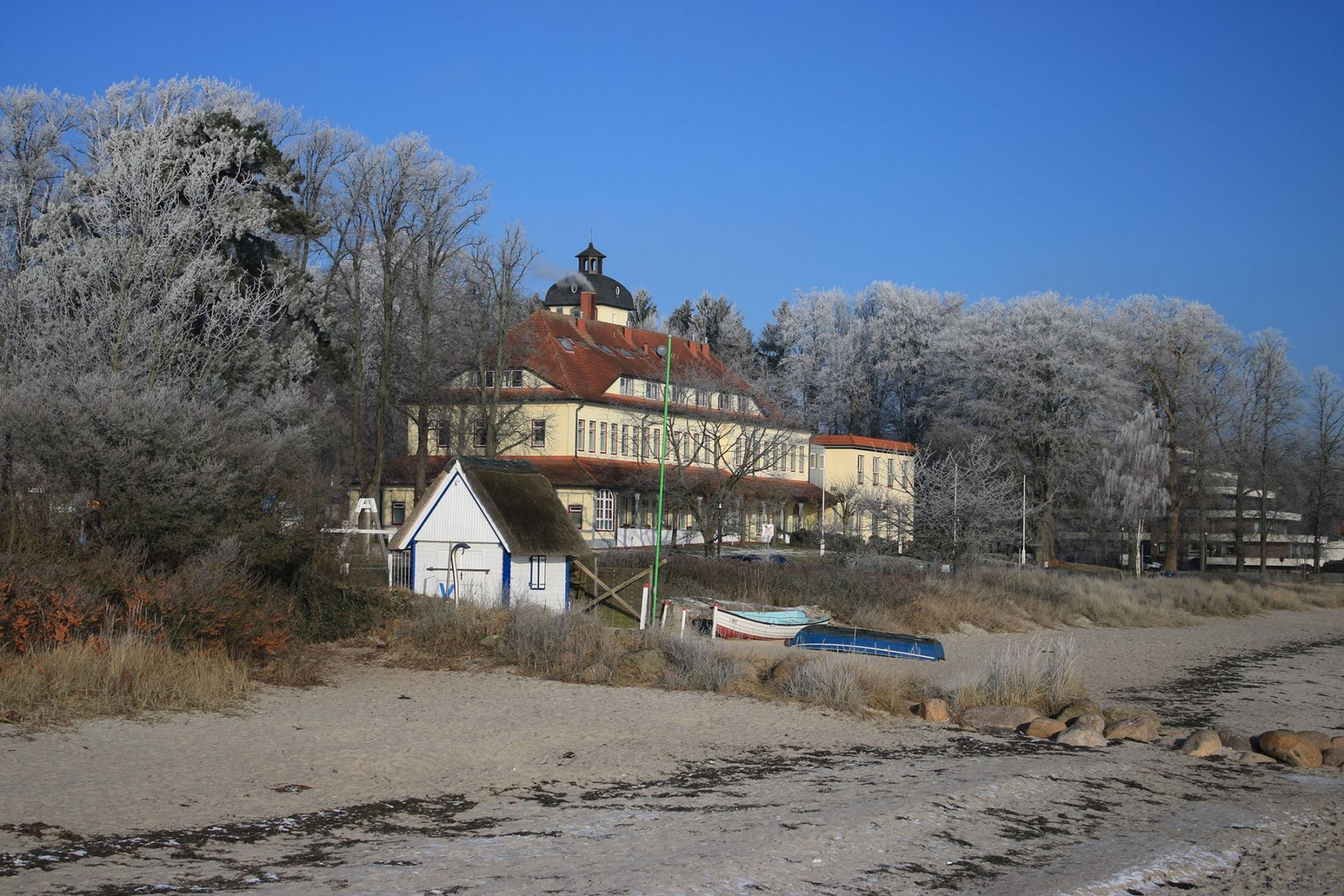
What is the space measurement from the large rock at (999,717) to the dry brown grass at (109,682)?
10768 millimetres

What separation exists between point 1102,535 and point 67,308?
54.8 meters

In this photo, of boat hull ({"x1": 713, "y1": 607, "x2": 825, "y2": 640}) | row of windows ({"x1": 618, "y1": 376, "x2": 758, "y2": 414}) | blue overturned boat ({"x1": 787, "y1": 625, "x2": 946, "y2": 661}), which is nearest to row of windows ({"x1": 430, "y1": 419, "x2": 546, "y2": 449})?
row of windows ({"x1": 618, "y1": 376, "x2": 758, "y2": 414})

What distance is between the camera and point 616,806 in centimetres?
1266

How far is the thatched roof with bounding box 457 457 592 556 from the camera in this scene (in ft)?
88.6

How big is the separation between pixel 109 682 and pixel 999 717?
41.4 ft

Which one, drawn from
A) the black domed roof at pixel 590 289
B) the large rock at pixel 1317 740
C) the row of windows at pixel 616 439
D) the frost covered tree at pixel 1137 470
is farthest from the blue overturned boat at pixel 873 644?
the black domed roof at pixel 590 289

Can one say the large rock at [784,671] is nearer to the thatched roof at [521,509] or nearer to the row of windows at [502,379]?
the thatched roof at [521,509]

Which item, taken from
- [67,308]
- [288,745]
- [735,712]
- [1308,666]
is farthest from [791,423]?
[288,745]

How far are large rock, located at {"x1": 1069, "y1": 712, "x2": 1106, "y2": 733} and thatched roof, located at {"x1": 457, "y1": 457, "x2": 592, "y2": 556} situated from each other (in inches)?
500

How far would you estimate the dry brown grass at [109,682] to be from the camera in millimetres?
15312

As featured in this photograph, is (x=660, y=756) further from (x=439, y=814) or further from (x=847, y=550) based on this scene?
(x=847, y=550)

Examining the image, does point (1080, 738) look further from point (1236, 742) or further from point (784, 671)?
point (784, 671)

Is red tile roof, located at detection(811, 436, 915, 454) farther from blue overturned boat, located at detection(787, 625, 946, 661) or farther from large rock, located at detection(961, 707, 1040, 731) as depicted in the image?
large rock, located at detection(961, 707, 1040, 731)

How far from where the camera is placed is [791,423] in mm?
61406
